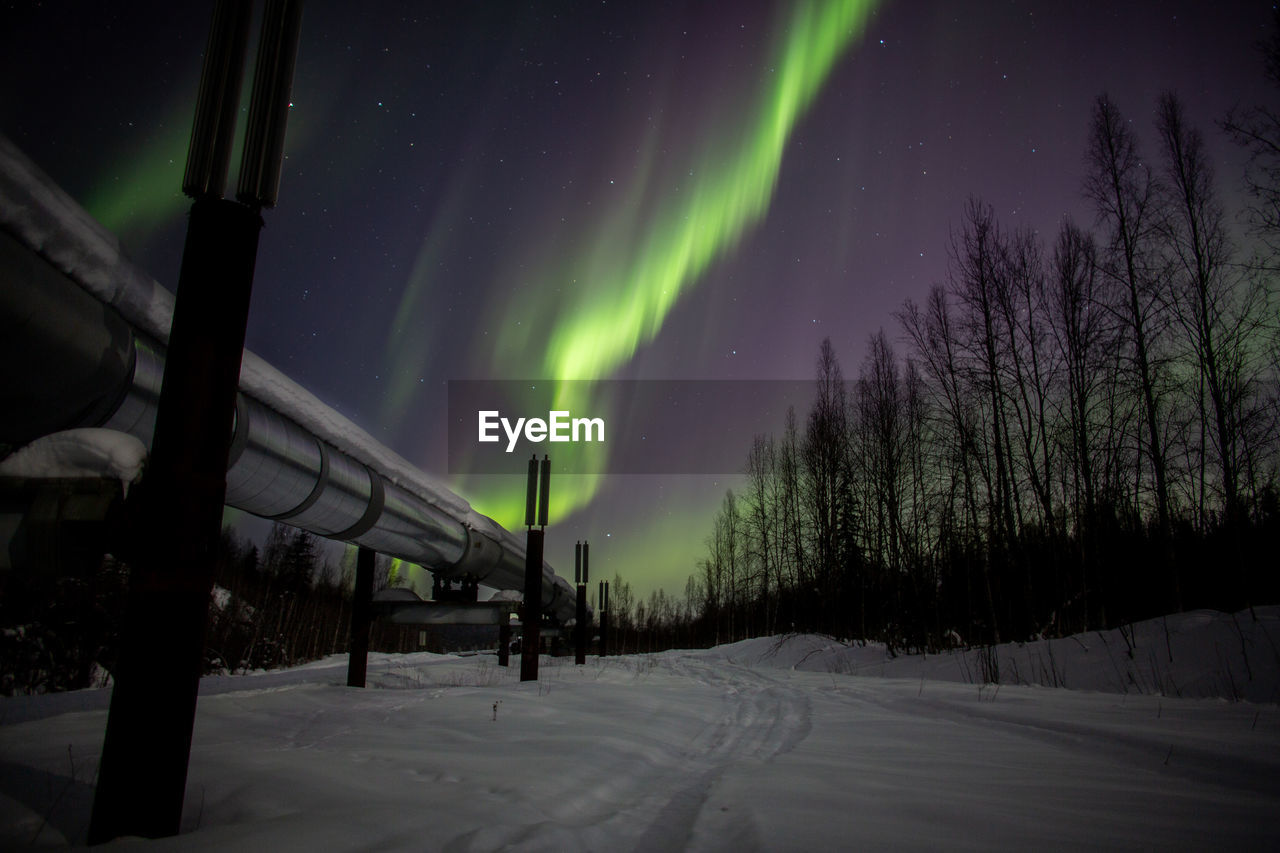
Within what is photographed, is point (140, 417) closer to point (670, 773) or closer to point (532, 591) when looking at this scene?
point (670, 773)

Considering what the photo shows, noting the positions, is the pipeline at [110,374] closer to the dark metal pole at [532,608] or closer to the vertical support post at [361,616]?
the vertical support post at [361,616]

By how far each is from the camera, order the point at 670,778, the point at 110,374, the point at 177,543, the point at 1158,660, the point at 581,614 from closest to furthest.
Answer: the point at 177,543, the point at 110,374, the point at 670,778, the point at 1158,660, the point at 581,614

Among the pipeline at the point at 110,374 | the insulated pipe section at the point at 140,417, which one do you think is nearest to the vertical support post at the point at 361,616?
the insulated pipe section at the point at 140,417

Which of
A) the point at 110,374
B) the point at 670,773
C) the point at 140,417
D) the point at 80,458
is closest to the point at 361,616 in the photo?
the point at 140,417

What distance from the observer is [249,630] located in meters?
13.0

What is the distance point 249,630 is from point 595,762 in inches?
533

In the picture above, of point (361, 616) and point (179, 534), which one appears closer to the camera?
point (179, 534)

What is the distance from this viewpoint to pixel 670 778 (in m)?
2.76

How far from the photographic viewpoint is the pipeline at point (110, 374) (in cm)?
201

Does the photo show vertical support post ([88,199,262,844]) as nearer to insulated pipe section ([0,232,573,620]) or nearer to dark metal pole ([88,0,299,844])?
dark metal pole ([88,0,299,844])

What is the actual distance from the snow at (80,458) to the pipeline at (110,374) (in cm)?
59

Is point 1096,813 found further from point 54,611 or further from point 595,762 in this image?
point 54,611

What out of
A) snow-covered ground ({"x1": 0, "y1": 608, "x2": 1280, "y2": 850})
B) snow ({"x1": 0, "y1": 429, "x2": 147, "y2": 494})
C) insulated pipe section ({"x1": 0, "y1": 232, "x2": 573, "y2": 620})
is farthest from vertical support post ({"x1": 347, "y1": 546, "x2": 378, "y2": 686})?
snow ({"x1": 0, "y1": 429, "x2": 147, "y2": 494})

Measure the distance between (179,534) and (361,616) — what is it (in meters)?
5.94
